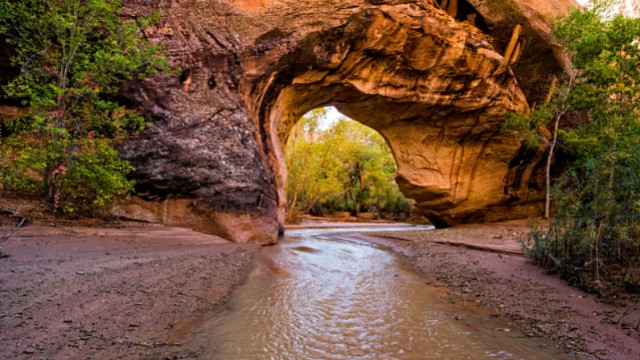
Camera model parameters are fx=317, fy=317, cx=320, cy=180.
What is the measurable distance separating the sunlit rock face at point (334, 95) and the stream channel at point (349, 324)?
12.5 feet

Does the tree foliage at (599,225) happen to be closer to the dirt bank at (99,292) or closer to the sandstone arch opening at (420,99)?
the dirt bank at (99,292)

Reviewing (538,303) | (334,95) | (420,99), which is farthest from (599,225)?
(334,95)

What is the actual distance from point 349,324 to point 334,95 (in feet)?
36.4

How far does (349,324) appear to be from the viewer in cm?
353

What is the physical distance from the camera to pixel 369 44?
11.1 m

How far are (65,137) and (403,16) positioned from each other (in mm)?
10080

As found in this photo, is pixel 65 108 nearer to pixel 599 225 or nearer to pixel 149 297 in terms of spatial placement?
pixel 149 297

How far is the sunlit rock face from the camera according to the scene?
830 centimetres

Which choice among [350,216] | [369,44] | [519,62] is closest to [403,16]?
[369,44]

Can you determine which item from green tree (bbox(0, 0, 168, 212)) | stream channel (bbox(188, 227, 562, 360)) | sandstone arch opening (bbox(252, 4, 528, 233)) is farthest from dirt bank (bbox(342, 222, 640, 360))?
sandstone arch opening (bbox(252, 4, 528, 233))

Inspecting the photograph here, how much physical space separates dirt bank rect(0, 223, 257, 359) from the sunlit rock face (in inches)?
95.9

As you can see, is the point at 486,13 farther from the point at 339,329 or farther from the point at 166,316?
the point at 166,316

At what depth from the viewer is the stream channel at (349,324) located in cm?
284

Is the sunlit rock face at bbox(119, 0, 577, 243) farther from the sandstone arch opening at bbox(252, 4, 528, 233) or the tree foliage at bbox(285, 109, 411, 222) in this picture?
the tree foliage at bbox(285, 109, 411, 222)
